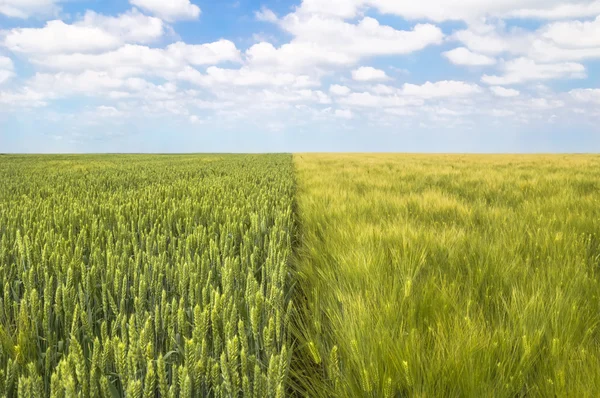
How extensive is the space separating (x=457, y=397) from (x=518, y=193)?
17.0 ft

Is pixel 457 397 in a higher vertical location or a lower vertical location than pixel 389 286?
lower

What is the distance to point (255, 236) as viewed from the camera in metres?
2.74

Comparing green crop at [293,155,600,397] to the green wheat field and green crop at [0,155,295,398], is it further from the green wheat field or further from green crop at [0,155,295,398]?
green crop at [0,155,295,398]

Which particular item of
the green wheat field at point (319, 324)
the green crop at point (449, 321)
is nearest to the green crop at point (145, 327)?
the green wheat field at point (319, 324)

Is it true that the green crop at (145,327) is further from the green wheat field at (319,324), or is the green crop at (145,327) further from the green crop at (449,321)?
the green crop at (449,321)

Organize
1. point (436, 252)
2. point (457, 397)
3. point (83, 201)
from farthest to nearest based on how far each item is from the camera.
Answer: point (83, 201)
point (436, 252)
point (457, 397)

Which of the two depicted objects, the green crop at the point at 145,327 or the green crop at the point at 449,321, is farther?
the green crop at the point at 449,321

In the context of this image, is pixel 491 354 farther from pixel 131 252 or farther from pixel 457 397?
pixel 131 252

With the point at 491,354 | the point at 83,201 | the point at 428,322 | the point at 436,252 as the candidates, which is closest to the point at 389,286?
the point at 428,322

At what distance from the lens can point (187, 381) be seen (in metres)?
0.84

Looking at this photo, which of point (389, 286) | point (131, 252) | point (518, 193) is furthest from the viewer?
point (518, 193)

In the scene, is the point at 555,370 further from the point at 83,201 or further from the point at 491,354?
the point at 83,201

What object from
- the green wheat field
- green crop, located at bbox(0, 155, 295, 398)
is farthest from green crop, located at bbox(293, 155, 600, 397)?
green crop, located at bbox(0, 155, 295, 398)

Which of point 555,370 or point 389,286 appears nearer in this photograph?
point 555,370
